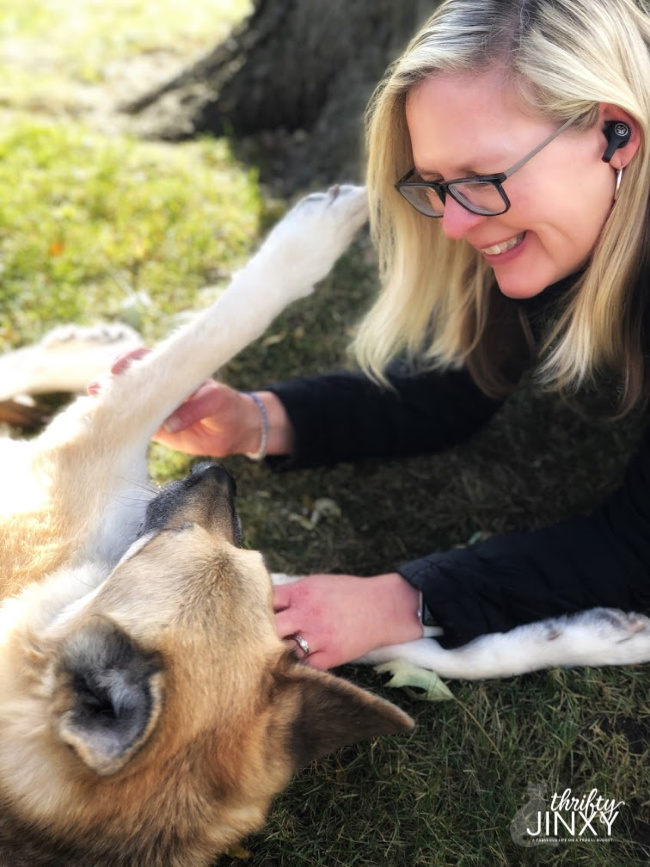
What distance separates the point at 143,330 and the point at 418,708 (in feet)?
8.10

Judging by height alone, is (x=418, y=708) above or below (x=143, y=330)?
below

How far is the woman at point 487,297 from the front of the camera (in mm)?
2285

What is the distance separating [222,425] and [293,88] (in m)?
3.12

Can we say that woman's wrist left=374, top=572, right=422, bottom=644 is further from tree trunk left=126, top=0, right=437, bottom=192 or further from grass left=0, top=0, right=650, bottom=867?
tree trunk left=126, top=0, right=437, bottom=192

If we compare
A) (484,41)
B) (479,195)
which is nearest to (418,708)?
(479,195)

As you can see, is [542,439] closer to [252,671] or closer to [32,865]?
[252,671]

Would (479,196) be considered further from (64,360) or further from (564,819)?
(64,360)

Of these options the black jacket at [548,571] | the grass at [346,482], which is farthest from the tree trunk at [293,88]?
the black jacket at [548,571]

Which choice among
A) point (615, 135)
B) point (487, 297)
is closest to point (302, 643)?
point (487, 297)

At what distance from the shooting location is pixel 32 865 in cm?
198

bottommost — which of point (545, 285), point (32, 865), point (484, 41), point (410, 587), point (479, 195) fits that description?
point (410, 587)

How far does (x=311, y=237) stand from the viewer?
10.5 feet

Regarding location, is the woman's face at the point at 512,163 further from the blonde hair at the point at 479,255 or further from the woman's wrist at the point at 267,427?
the woman's wrist at the point at 267,427

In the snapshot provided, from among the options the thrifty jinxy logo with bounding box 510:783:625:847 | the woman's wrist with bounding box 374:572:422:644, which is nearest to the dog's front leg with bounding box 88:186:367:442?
the woman's wrist with bounding box 374:572:422:644
